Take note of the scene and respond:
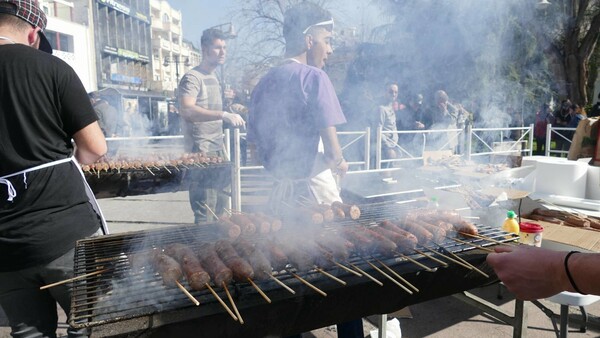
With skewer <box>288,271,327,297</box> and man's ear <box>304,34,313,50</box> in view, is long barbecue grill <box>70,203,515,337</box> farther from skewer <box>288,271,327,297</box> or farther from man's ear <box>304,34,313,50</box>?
man's ear <box>304,34,313,50</box>

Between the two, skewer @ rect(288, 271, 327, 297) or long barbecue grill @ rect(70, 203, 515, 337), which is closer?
long barbecue grill @ rect(70, 203, 515, 337)

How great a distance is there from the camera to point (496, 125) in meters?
11.2

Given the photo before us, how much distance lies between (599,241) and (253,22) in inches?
129

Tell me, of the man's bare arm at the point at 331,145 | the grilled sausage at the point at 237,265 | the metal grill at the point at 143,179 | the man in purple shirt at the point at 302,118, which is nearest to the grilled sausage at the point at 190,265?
the grilled sausage at the point at 237,265

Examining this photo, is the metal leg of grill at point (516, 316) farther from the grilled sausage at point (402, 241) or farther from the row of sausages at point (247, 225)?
the row of sausages at point (247, 225)

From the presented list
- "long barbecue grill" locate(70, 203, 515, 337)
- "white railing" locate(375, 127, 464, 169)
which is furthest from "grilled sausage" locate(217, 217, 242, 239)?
"white railing" locate(375, 127, 464, 169)

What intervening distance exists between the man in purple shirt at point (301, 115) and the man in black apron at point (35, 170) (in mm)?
1414

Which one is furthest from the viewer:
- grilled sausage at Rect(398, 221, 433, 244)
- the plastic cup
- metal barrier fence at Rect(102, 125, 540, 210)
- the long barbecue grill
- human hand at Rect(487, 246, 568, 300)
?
metal barrier fence at Rect(102, 125, 540, 210)

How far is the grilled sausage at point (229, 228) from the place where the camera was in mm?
2529

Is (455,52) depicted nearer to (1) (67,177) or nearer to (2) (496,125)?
(1) (67,177)

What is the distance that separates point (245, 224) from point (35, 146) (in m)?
1.26

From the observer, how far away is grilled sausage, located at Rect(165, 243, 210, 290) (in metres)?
1.81

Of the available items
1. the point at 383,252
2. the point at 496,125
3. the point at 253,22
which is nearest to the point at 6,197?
the point at 383,252

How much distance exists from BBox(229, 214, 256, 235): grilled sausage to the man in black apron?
926 mm
